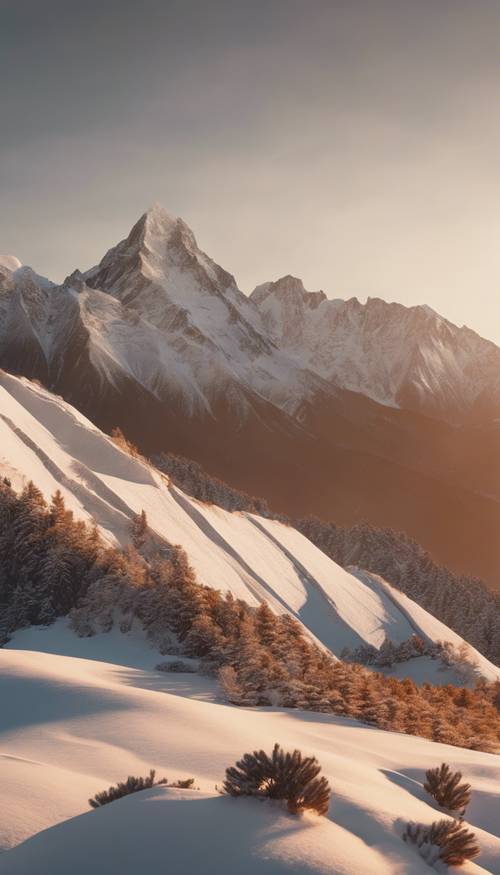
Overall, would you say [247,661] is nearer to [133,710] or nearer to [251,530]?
[133,710]

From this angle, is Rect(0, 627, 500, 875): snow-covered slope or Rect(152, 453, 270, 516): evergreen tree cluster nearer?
Rect(0, 627, 500, 875): snow-covered slope

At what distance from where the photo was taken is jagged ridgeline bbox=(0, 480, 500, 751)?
13.5 meters

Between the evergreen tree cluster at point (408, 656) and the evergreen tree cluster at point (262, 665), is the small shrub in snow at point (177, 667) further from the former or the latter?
the evergreen tree cluster at point (408, 656)

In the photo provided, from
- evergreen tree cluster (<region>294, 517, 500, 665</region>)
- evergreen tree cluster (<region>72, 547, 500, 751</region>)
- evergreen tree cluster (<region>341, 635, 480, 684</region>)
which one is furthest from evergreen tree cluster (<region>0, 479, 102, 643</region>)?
evergreen tree cluster (<region>294, 517, 500, 665</region>)

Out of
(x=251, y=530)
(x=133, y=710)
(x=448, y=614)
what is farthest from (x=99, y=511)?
(x=448, y=614)

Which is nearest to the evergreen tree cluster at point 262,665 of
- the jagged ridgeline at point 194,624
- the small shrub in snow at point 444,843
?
the jagged ridgeline at point 194,624

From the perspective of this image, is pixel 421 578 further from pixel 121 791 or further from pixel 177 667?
pixel 121 791

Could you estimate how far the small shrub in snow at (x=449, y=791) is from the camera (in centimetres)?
673

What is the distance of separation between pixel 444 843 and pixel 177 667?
1123cm

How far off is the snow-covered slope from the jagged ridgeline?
1388 mm

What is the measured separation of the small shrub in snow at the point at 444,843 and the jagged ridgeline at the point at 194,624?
27.0ft

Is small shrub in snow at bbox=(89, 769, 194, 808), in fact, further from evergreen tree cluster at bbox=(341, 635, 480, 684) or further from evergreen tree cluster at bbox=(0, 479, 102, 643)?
evergreen tree cluster at bbox=(341, 635, 480, 684)

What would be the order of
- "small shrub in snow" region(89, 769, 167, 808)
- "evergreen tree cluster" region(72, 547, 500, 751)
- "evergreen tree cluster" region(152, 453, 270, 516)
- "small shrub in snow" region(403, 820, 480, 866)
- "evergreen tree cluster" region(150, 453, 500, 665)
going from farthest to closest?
"evergreen tree cluster" region(152, 453, 270, 516) → "evergreen tree cluster" region(150, 453, 500, 665) → "evergreen tree cluster" region(72, 547, 500, 751) → "small shrub in snow" region(89, 769, 167, 808) → "small shrub in snow" region(403, 820, 480, 866)

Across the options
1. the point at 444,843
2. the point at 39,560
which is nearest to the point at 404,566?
the point at 39,560
